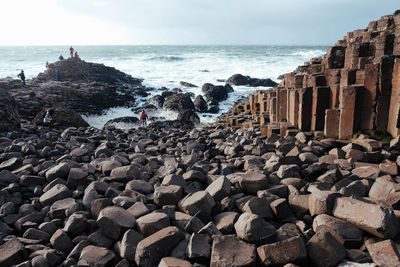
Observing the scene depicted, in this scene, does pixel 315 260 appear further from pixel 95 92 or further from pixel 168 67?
pixel 168 67

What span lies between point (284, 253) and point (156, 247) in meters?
0.97

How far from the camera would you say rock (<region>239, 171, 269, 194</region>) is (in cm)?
319

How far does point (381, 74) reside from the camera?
4500 mm

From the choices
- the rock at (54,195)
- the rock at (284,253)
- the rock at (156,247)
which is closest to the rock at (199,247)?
the rock at (156,247)

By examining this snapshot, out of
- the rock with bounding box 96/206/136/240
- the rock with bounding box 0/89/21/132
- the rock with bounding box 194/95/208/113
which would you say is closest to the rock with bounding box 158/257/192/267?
the rock with bounding box 96/206/136/240

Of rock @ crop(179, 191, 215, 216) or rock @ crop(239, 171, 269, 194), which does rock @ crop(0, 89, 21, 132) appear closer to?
rock @ crop(179, 191, 215, 216)

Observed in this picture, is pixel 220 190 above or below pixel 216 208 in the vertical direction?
above

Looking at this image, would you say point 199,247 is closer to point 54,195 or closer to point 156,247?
point 156,247

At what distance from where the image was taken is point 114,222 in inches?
107

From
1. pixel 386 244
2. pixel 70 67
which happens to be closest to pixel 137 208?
pixel 386 244

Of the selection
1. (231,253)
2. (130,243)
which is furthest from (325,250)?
(130,243)

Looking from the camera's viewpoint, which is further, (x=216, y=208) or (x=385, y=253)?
(x=216, y=208)

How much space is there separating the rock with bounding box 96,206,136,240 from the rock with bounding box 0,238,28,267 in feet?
2.14

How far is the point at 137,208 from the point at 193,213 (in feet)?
1.89
